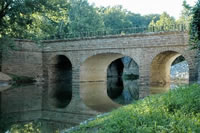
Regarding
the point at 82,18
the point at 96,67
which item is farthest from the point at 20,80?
the point at 82,18

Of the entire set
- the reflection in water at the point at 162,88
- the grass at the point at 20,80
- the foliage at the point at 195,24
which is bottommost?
the reflection in water at the point at 162,88

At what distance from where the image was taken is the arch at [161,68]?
19.6 m

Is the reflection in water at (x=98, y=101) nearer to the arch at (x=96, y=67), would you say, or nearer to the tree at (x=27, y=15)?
the arch at (x=96, y=67)

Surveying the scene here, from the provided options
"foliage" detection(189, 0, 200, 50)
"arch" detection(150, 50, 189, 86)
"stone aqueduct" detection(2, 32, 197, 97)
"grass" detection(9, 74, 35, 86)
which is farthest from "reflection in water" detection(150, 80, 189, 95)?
"grass" detection(9, 74, 35, 86)

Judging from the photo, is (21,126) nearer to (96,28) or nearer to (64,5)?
(64,5)

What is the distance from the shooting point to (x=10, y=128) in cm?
759

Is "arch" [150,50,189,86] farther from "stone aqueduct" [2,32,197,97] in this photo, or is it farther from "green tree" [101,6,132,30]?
"green tree" [101,6,132,30]

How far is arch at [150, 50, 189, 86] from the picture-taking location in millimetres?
19609

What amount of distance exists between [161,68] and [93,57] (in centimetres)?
569

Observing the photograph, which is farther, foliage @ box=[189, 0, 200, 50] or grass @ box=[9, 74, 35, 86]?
grass @ box=[9, 74, 35, 86]

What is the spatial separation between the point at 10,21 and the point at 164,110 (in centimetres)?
1523

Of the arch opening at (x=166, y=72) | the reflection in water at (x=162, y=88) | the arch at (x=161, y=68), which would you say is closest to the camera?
the reflection in water at (x=162, y=88)

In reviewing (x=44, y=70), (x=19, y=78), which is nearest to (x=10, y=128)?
(x=19, y=78)

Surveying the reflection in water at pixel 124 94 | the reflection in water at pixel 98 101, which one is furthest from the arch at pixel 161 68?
the reflection in water at pixel 98 101
